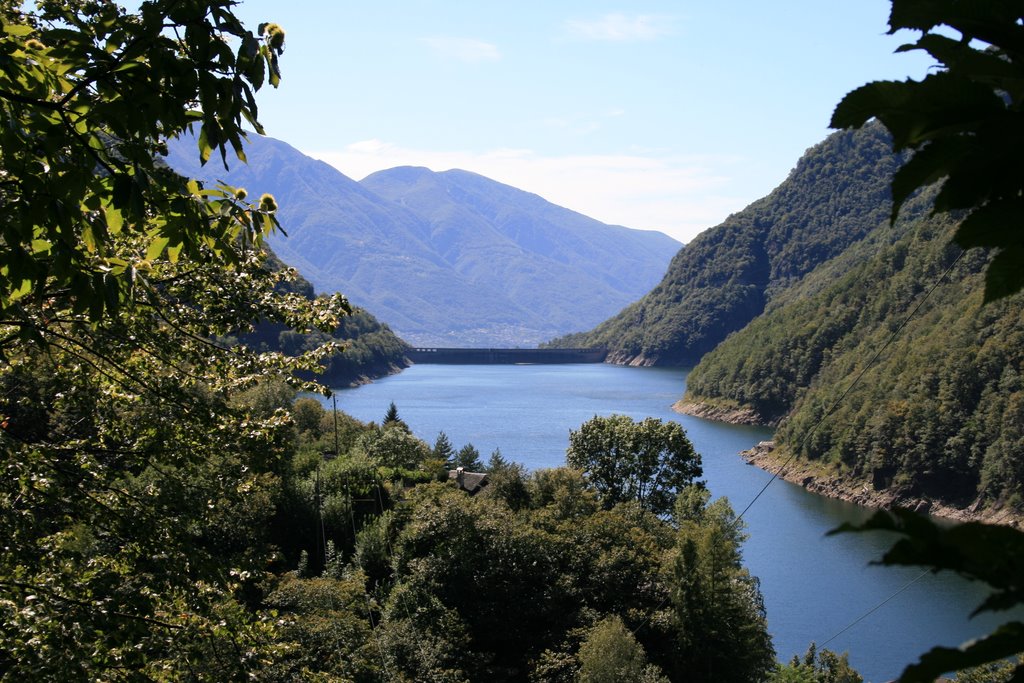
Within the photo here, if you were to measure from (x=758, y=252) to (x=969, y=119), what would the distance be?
16787cm

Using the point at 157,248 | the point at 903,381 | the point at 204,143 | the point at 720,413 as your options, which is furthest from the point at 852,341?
the point at 204,143

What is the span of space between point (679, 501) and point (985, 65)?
109 ft

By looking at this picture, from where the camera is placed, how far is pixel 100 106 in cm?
285

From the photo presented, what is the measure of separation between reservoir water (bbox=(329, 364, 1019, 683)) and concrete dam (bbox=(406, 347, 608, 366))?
48408mm

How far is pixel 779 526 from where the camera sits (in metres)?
43.8

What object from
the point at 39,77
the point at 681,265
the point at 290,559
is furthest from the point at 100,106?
the point at 681,265

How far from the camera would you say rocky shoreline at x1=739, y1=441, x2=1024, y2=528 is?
46656 millimetres

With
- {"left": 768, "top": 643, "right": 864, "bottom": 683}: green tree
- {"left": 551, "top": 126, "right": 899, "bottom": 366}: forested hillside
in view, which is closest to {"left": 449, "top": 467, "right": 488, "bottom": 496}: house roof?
{"left": 768, "top": 643, "right": 864, "bottom": 683}: green tree

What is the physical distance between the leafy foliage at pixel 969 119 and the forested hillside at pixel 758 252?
490ft

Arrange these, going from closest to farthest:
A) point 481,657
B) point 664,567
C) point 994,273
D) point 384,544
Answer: point 994,273, point 481,657, point 664,567, point 384,544

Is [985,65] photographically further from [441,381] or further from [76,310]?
[441,381]

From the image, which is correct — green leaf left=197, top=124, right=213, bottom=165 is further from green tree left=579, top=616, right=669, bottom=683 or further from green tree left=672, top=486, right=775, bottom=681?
green tree left=672, top=486, right=775, bottom=681

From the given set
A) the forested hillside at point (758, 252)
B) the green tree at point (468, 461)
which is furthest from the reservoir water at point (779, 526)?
the forested hillside at point (758, 252)

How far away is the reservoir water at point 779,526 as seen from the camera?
2900 centimetres
